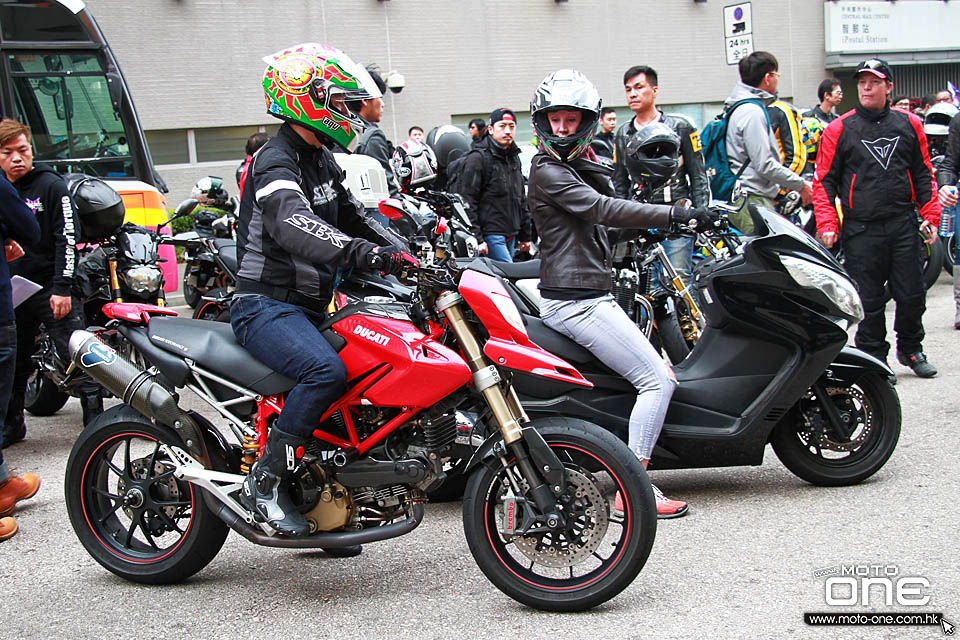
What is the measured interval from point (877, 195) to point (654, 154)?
1.52 meters

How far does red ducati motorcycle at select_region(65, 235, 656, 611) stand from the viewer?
378 centimetres

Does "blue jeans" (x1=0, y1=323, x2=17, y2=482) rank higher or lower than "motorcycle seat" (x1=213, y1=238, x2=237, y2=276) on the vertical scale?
lower

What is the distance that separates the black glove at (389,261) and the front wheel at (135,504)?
47.6 inches

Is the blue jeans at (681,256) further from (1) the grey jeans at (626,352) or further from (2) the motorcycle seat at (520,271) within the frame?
(1) the grey jeans at (626,352)

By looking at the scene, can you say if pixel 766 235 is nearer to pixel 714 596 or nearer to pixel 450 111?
pixel 714 596

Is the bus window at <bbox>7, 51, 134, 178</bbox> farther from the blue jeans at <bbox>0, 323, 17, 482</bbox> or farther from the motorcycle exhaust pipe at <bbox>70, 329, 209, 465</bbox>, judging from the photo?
the motorcycle exhaust pipe at <bbox>70, 329, 209, 465</bbox>

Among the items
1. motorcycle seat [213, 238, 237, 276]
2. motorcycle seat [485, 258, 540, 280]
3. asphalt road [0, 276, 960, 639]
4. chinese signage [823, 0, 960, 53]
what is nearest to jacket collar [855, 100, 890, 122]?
asphalt road [0, 276, 960, 639]

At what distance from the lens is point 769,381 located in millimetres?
5016

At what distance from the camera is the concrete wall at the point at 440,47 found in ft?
61.0

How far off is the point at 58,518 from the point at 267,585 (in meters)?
1.68

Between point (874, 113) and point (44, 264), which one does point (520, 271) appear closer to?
point (874, 113)

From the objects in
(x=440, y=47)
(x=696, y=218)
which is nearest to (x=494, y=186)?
(x=696, y=218)

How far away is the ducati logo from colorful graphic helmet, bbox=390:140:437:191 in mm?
3640

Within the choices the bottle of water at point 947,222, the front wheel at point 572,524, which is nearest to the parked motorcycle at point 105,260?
the front wheel at point 572,524
